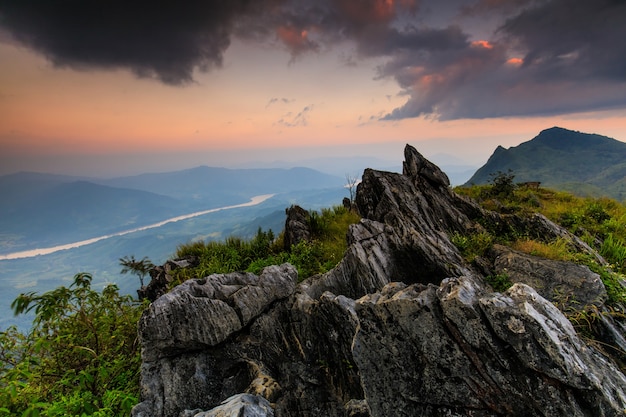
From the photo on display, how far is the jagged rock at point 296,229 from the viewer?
15.7 m

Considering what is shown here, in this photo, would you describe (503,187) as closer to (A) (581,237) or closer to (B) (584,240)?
(A) (581,237)

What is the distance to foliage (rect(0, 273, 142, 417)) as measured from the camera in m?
7.14

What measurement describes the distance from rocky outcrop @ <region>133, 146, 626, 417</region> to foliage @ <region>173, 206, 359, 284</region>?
264 centimetres

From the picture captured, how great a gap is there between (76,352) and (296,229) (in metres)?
10.5

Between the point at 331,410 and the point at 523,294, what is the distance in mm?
4970

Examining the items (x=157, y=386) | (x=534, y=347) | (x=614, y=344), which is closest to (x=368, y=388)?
(x=534, y=347)

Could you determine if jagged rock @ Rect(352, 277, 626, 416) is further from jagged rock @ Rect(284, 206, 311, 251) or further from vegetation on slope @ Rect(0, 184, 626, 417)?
jagged rock @ Rect(284, 206, 311, 251)

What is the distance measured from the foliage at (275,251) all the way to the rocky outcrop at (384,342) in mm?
2636

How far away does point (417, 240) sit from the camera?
9.95 m

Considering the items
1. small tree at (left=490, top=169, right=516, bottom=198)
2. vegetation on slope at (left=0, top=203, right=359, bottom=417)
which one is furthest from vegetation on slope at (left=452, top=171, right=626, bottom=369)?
vegetation on slope at (left=0, top=203, right=359, bottom=417)

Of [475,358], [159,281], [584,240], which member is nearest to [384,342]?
[475,358]

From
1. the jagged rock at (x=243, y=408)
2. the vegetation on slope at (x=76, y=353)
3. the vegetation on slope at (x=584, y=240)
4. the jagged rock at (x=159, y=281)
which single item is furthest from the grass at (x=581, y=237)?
the jagged rock at (x=159, y=281)

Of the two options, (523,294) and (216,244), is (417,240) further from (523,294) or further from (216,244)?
(216,244)

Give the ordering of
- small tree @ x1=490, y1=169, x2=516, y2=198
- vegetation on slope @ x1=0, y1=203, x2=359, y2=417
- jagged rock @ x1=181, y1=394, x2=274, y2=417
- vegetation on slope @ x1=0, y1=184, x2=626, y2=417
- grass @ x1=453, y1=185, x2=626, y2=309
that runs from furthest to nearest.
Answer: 1. small tree @ x1=490, y1=169, x2=516, y2=198
2. grass @ x1=453, y1=185, x2=626, y2=309
3. vegetation on slope @ x1=0, y1=184, x2=626, y2=417
4. vegetation on slope @ x1=0, y1=203, x2=359, y2=417
5. jagged rock @ x1=181, y1=394, x2=274, y2=417
